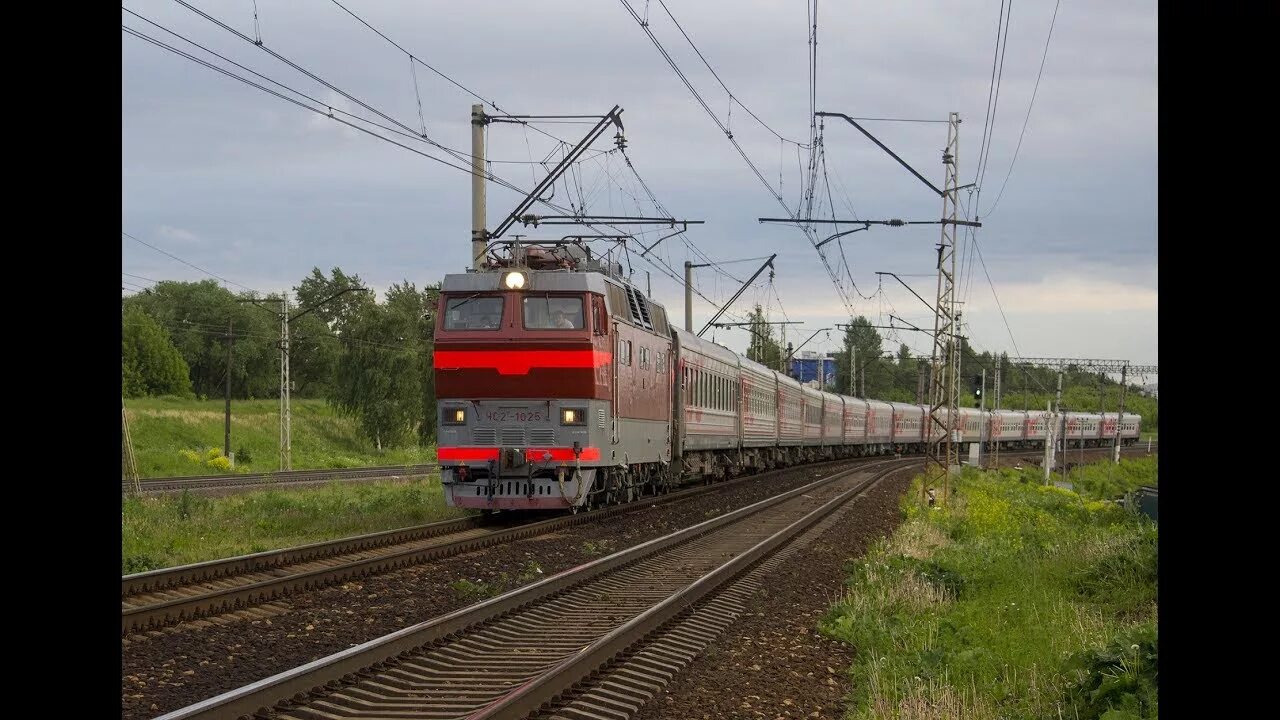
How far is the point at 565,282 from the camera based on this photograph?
19000 mm

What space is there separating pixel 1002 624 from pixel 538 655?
4058 mm

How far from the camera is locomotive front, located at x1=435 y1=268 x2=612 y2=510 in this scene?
18656 mm

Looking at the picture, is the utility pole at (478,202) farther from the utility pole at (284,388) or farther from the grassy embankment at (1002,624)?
the utility pole at (284,388)

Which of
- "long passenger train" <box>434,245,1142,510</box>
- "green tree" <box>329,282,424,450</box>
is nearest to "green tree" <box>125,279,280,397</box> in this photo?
"green tree" <box>329,282,424,450</box>

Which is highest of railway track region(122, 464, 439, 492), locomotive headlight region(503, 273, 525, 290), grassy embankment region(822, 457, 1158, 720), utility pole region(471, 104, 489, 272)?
utility pole region(471, 104, 489, 272)

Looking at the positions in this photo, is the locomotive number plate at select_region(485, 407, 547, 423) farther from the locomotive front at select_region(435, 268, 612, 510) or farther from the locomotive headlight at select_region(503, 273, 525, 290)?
the locomotive headlight at select_region(503, 273, 525, 290)

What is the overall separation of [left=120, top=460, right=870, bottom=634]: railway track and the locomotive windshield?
309cm

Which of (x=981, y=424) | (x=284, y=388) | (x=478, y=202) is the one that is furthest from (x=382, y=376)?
(x=478, y=202)

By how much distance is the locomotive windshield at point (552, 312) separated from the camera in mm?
18891
